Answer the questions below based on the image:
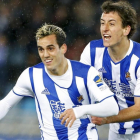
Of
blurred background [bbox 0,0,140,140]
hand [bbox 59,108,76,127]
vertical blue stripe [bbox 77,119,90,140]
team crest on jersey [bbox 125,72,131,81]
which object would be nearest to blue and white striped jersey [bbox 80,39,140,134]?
team crest on jersey [bbox 125,72,131,81]

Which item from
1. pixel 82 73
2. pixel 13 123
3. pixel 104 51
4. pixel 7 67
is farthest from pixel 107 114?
pixel 7 67

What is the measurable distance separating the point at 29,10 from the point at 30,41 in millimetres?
622

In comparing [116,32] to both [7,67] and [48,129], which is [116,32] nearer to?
[48,129]

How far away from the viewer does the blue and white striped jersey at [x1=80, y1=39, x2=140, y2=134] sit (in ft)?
12.6

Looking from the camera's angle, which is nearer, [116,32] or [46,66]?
[46,66]

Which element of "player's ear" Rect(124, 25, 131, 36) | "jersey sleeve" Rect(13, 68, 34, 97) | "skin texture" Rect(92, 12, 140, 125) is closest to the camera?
"jersey sleeve" Rect(13, 68, 34, 97)

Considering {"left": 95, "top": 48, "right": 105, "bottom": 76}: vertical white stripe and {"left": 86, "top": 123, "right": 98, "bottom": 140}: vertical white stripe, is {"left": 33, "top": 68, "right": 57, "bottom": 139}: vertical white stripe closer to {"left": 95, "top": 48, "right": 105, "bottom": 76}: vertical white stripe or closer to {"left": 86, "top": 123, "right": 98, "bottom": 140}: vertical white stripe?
{"left": 86, "top": 123, "right": 98, "bottom": 140}: vertical white stripe

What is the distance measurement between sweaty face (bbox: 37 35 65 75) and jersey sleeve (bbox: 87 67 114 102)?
28cm

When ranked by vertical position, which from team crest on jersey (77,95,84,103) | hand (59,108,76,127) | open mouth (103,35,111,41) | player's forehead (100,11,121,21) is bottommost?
hand (59,108,76,127)

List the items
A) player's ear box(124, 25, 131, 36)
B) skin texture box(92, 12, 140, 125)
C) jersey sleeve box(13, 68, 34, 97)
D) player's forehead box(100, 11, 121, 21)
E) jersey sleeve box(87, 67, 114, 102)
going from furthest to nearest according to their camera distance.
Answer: player's ear box(124, 25, 131, 36) < player's forehead box(100, 11, 121, 21) < skin texture box(92, 12, 140, 125) < jersey sleeve box(13, 68, 34, 97) < jersey sleeve box(87, 67, 114, 102)

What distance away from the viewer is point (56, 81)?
11.7 ft

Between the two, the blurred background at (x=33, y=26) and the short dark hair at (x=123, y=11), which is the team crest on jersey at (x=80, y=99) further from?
the blurred background at (x=33, y=26)

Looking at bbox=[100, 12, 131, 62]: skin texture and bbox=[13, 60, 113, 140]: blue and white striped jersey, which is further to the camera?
bbox=[100, 12, 131, 62]: skin texture

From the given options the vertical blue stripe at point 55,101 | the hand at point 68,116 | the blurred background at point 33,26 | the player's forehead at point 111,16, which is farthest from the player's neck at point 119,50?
the blurred background at point 33,26
